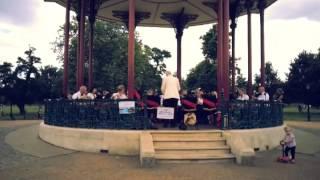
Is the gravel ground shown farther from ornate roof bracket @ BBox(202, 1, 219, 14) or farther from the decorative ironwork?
ornate roof bracket @ BBox(202, 1, 219, 14)

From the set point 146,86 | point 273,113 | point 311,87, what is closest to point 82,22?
point 273,113

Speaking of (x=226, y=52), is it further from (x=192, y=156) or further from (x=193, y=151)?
(x=192, y=156)

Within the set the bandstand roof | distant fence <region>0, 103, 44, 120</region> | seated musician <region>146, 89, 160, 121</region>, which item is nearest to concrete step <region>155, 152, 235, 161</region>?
seated musician <region>146, 89, 160, 121</region>

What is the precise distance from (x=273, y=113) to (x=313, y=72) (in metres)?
45.6

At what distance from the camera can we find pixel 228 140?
42.8 ft

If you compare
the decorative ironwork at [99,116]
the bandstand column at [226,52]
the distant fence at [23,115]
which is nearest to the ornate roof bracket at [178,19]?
the bandstand column at [226,52]

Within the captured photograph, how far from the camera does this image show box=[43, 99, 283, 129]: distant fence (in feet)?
44.9

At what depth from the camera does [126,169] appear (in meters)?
10.9

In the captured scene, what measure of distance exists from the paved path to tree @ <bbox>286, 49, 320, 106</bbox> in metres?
47.0

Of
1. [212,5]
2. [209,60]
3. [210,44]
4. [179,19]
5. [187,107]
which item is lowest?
[187,107]

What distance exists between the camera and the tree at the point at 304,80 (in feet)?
187

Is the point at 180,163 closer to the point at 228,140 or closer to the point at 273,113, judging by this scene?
the point at 228,140

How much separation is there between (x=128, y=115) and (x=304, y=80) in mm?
51214

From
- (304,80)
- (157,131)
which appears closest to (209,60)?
(304,80)
